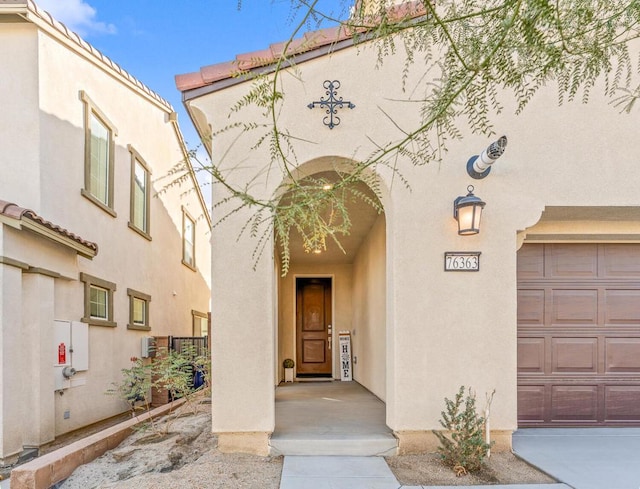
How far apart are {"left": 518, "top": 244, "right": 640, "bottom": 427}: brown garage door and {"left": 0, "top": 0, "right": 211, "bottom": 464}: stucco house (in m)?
3.94

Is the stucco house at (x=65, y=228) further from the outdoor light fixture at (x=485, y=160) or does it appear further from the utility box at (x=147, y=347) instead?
the outdoor light fixture at (x=485, y=160)

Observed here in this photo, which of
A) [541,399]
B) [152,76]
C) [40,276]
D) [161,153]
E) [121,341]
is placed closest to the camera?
[541,399]

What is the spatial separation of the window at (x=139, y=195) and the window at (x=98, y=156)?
37.3 inches

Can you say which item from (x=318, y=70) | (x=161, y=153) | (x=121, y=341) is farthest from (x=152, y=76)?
(x=318, y=70)

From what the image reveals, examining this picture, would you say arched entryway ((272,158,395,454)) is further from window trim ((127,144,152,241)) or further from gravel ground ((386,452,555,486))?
Result: window trim ((127,144,152,241))

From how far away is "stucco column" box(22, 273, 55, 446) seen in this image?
5.46 metres

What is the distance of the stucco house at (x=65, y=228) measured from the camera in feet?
17.6

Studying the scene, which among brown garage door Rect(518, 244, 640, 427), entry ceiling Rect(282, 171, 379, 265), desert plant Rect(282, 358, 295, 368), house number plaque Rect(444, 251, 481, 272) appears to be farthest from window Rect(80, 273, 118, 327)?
brown garage door Rect(518, 244, 640, 427)

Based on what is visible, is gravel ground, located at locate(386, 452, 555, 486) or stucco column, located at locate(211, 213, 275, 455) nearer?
gravel ground, located at locate(386, 452, 555, 486)

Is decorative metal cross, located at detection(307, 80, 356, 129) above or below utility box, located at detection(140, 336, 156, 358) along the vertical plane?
above

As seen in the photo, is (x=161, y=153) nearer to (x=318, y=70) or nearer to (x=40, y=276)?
(x=40, y=276)

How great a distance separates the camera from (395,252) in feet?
13.9

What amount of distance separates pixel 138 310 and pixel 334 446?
6.73 meters

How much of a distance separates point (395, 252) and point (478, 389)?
4.97 feet
